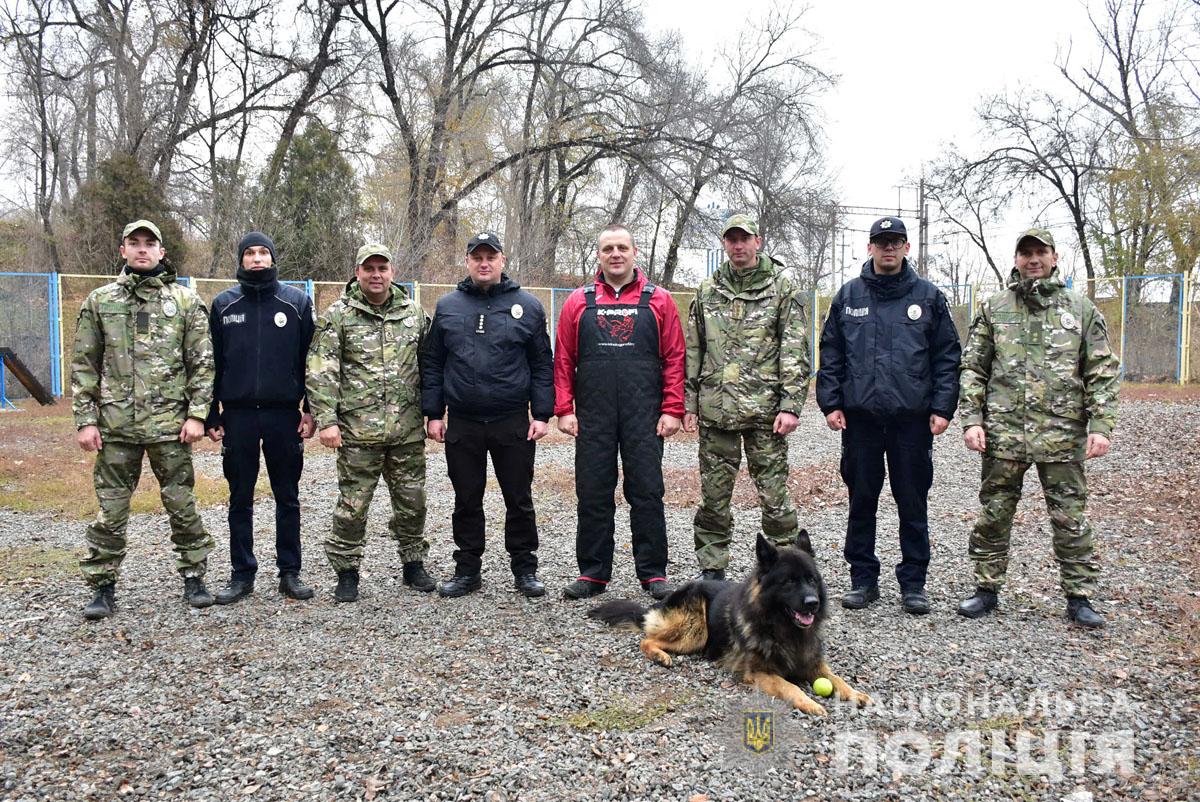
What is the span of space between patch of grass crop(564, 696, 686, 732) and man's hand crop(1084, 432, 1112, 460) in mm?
2736

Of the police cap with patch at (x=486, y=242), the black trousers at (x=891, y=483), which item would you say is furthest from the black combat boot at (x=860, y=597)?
the police cap with patch at (x=486, y=242)

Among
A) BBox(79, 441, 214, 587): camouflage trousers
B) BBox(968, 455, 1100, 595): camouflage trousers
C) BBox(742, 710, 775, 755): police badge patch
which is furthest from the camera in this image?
BBox(79, 441, 214, 587): camouflage trousers

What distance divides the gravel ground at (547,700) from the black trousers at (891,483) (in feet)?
1.02

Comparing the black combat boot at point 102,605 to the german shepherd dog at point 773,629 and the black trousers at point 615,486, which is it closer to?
the black trousers at point 615,486

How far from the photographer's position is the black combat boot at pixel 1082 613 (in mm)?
4648

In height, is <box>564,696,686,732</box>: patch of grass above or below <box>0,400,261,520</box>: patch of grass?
below

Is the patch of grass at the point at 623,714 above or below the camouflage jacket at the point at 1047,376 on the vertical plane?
below

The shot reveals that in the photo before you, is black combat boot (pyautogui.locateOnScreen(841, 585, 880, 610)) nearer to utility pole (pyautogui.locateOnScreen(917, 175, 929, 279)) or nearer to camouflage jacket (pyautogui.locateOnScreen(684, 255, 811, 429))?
camouflage jacket (pyautogui.locateOnScreen(684, 255, 811, 429))

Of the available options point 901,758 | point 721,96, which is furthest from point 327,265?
point 901,758

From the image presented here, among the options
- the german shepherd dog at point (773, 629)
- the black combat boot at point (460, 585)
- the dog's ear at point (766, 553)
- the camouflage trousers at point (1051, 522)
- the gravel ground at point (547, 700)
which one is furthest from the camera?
the black combat boot at point (460, 585)

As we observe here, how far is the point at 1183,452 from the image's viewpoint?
33.3 ft

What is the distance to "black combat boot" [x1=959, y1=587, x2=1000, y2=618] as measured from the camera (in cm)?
488

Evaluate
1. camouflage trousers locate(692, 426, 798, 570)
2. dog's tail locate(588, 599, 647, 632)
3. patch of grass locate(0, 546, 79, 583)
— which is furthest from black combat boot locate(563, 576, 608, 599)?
patch of grass locate(0, 546, 79, 583)

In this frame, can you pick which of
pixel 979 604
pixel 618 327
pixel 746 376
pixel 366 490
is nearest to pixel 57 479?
pixel 366 490
